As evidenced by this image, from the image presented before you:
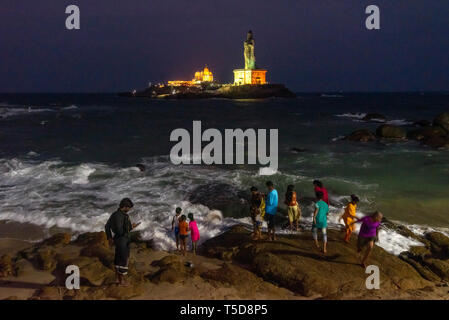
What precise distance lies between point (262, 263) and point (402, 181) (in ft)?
41.3

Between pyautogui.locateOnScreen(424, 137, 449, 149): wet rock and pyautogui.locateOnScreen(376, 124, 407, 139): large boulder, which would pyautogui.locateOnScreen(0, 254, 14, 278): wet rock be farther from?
pyautogui.locateOnScreen(376, 124, 407, 139): large boulder

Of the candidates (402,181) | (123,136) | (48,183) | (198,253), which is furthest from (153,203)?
(123,136)

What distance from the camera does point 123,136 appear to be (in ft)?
112

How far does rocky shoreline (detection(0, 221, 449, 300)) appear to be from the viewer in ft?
21.2

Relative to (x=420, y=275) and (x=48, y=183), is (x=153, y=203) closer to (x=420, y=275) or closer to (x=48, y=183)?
(x=48, y=183)

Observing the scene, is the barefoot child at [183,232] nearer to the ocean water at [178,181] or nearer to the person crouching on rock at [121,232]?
the ocean water at [178,181]

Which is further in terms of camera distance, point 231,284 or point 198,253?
point 198,253

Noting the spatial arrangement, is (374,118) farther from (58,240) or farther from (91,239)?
(58,240)

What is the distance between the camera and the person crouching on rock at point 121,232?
6188 millimetres

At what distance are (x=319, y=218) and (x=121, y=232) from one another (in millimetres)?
4551

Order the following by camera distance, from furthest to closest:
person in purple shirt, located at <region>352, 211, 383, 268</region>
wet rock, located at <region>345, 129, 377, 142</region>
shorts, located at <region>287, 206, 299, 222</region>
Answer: wet rock, located at <region>345, 129, 377, 142</region> < shorts, located at <region>287, 206, 299, 222</region> < person in purple shirt, located at <region>352, 211, 383, 268</region>

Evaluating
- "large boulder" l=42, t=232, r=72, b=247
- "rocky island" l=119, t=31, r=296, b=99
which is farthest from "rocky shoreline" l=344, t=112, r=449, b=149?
"rocky island" l=119, t=31, r=296, b=99

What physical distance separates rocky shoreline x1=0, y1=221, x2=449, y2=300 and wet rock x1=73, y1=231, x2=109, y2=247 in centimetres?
22

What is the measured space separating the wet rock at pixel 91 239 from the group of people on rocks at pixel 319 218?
13.6ft
